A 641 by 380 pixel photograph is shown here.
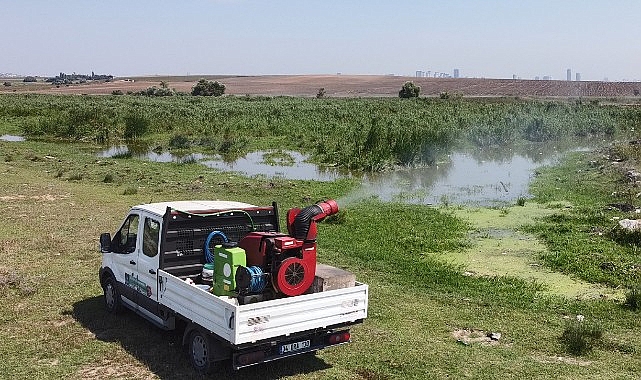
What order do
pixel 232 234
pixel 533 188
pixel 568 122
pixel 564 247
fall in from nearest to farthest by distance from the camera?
pixel 232 234
pixel 564 247
pixel 533 188
pixel 568 122

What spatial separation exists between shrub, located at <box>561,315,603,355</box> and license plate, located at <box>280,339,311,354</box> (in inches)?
154

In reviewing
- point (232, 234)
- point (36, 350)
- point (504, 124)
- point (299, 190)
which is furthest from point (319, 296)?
point (504, 124)

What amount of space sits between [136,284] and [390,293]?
4.60 m

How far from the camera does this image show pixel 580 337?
29.4ft

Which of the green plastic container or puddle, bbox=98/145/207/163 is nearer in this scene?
the green plastic container

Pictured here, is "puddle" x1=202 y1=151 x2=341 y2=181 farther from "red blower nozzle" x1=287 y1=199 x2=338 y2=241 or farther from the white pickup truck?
"red blower nozzle" x1=287 y1=199 x2=338 y2=241

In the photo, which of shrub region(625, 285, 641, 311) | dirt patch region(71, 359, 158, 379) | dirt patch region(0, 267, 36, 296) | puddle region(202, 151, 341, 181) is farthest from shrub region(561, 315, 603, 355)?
puddle region(202, 151, 341, 181)

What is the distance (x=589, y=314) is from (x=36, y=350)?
28.2ft

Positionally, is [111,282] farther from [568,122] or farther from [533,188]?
[568,122]

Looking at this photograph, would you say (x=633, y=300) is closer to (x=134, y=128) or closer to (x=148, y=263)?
(x=148, y=263)

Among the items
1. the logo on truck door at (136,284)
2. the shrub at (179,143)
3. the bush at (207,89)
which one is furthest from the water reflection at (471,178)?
the bush at (207,89)

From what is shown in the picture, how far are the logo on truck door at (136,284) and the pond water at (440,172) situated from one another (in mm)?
12316

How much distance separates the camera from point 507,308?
426 inches

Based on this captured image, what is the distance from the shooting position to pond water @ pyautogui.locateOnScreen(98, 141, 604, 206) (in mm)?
23062
